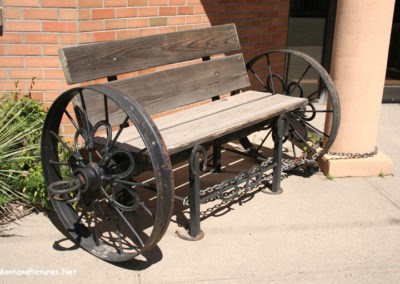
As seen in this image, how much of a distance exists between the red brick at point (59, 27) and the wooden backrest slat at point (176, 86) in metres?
0.79

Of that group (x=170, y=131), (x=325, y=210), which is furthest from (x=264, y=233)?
(x=170, y=131)

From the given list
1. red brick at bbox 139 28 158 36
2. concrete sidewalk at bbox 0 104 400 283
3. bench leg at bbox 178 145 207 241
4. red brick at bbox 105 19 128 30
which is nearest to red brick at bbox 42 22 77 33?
red brick at bbox 105 19 128 30

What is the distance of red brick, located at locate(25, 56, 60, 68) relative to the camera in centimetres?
382

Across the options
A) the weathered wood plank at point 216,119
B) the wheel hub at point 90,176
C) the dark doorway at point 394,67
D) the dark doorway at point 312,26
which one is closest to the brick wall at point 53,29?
the weathered wood plank at point 216,119

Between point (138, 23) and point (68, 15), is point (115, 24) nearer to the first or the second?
point (138, 23)

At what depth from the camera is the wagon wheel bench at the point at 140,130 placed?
273cm

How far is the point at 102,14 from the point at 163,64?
2.32ft

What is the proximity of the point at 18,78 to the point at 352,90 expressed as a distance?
2477 millimetres

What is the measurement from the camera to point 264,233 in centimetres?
330

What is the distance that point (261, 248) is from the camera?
10.3 ft

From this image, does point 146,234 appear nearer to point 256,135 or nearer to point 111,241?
point 111,241

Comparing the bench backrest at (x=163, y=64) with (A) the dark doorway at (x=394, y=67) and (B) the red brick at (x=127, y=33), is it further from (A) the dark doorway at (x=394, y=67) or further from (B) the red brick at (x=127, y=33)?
(A) the dark doorway at (x=394, y=67)

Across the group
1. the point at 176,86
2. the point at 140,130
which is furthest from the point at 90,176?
the point at 176,86

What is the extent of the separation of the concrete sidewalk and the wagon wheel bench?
130mm
